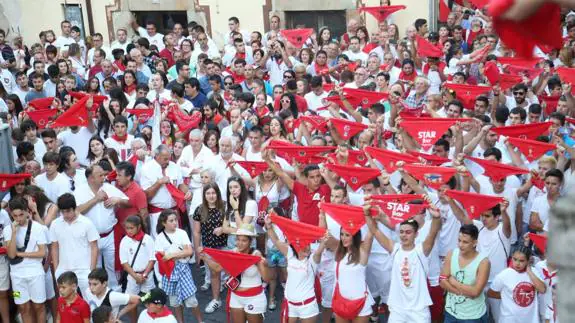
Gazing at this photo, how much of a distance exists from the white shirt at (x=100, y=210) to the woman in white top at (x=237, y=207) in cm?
123

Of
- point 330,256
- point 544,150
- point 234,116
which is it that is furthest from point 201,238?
point 544,150

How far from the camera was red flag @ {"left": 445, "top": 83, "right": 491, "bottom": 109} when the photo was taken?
444 inches

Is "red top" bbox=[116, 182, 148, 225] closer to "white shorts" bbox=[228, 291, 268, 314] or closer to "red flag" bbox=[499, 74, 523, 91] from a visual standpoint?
"white shorts" bbox=[228, 291, 268, 314]

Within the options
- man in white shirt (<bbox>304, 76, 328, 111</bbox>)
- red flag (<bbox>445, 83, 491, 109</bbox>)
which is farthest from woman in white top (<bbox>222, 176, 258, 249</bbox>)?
red flag (<bbox>445, 83, 491, 109</bbox>)

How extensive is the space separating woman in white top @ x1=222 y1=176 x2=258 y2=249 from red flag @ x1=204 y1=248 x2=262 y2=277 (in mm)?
752

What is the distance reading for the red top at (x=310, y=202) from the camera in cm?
888

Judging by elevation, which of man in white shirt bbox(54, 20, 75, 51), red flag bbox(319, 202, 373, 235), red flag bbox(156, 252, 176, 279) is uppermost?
man in white shirt bbox(54, 20, 75, 51)

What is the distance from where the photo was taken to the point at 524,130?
9562 millimetres

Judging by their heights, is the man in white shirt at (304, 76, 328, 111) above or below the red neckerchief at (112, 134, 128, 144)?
above

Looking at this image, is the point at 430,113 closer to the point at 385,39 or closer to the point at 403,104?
the point at 403,104

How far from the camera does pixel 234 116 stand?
1085cm

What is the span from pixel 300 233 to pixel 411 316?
1251mm

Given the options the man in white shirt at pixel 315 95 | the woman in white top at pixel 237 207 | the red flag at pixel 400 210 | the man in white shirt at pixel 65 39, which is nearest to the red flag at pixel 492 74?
the man in white shirt at pixel 315 95

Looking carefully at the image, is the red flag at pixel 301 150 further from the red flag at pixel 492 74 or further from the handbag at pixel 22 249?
the red flag at pixel 492 74
